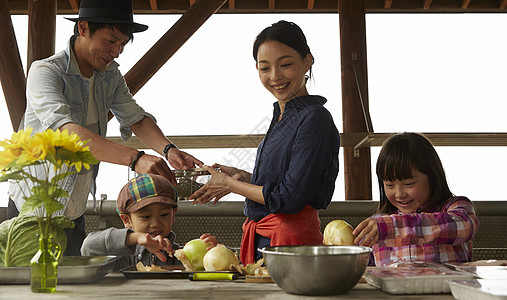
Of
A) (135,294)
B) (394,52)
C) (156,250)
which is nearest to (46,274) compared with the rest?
(135,294)

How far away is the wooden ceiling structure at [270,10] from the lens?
4.05 metres

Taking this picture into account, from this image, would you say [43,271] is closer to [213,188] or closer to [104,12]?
[213,188]

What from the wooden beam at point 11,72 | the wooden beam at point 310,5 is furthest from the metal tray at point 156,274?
the wooden beam at point 310,5

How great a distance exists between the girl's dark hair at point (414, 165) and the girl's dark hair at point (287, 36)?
523 mm

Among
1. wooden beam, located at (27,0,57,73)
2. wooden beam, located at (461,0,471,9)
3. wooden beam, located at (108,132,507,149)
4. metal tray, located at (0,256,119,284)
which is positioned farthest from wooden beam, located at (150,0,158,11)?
metal tray, located at (0,256,119,284)

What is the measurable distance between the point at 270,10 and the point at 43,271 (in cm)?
467

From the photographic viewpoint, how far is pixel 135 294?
1064 mm

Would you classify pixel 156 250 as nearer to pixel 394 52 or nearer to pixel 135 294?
pixel 135 294

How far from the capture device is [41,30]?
4305 mm

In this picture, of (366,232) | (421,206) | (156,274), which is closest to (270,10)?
(421,206)

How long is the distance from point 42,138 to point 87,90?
1.30m

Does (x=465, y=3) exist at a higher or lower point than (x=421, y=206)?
higher

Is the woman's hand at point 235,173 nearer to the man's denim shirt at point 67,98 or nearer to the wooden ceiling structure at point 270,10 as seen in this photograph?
the man's denim shirt at point 67,98

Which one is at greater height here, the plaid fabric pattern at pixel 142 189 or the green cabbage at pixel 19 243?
the plaid fabric pattern at pixel 142 189
